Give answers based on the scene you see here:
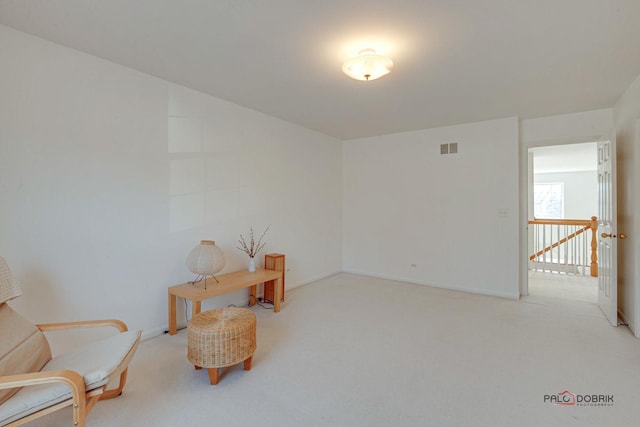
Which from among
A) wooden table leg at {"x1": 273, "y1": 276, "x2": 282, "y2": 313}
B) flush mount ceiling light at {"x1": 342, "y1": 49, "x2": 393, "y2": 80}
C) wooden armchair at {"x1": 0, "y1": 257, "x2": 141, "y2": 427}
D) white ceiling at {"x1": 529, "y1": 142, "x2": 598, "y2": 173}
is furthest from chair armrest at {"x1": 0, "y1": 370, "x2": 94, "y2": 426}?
white ceiling at {"x1": 529, "y1": 142, "x2": 598, "y2": 173}

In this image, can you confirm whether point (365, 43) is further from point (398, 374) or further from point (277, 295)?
point (277, 295)

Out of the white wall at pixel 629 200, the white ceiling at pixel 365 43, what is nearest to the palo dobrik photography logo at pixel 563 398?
the white wall at pixel 629 200

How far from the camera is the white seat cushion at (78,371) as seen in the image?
1.34 meters

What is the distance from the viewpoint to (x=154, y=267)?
2.92 m

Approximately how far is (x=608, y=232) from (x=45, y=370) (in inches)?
197

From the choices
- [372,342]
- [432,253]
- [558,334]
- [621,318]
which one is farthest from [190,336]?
[621,318]

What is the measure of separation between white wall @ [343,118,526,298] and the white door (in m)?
0.86

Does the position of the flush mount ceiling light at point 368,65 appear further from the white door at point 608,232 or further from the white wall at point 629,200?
the white door at point 608,232

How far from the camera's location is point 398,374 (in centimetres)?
225

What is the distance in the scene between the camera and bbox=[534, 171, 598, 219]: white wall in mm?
9625

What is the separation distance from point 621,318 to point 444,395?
9.31ft

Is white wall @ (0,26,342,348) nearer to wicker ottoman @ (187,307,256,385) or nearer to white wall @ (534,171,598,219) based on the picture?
wicker ottoman @ (187,307,256,385)

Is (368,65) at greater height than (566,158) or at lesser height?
lesser

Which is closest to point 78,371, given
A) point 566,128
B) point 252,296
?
point 252,296
